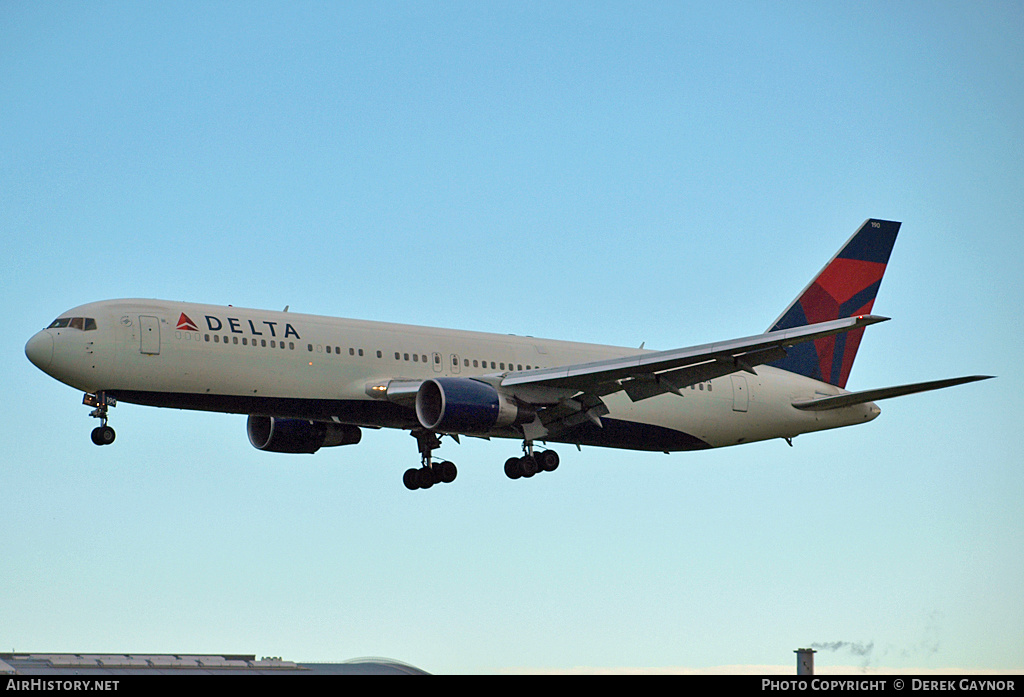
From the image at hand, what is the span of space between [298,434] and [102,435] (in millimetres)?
8672

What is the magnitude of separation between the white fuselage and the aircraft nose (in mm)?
28

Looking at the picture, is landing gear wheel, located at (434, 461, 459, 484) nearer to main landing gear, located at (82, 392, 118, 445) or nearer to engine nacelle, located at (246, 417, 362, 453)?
engine nacelle, located at (246, 417, 362, 453)

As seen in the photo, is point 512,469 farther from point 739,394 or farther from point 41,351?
point 41,351

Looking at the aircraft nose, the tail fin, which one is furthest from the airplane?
the tail fin

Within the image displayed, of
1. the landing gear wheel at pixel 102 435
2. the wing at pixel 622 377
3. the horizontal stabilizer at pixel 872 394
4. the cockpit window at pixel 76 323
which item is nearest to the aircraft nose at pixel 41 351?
the cockpit window at pixel 76 323

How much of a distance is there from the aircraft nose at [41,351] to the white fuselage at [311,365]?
28 millimetres

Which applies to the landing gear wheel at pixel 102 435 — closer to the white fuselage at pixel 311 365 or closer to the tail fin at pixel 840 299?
the white fuselage at pixel 311 365

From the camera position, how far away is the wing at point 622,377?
39.3 metres

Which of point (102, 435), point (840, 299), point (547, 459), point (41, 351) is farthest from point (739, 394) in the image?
point (41, 351)

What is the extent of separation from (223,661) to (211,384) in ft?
45.8

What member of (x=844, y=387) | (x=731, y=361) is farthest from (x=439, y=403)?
(x=844, y=387)

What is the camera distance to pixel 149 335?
3881 cm

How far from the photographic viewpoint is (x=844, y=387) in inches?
2068

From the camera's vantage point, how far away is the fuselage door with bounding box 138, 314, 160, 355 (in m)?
38.7
